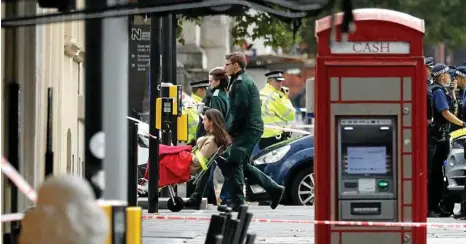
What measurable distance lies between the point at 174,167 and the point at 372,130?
7.22m

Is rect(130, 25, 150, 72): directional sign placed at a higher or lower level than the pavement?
higher

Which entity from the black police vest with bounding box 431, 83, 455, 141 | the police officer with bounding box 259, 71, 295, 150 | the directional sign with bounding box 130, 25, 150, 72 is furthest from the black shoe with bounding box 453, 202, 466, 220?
the police officer with bounding box 259, 71, 295, 150

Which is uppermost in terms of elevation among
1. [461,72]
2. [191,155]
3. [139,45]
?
[139,45]

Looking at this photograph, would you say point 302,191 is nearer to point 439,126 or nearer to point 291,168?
point 291,168

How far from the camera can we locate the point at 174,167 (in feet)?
63.2

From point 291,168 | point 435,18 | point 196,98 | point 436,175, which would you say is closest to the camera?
point 436,175

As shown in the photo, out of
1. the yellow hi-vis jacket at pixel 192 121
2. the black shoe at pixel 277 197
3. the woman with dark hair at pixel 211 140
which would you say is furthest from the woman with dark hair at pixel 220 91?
the yellow hi-vis jacket at pixel 192 121

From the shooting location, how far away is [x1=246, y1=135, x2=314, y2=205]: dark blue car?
21.5 meters

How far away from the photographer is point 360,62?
39.9 feet

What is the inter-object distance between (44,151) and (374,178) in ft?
9.81

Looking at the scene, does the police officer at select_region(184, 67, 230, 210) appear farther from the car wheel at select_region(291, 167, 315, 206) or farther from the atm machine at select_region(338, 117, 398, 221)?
the atm machine at select_region(338, 117, 398, 221)

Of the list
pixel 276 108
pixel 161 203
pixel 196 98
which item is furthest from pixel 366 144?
pixel 276 108

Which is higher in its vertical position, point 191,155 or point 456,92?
point 456,92

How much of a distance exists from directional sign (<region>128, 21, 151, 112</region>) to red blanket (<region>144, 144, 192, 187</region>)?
83.7 inches
